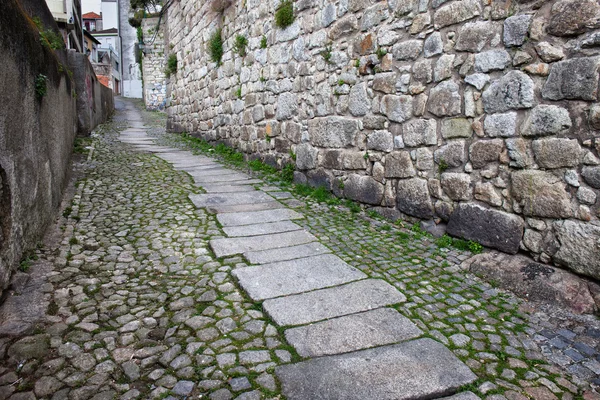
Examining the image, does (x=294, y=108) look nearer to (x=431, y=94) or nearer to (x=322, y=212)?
(x=322, y=212)

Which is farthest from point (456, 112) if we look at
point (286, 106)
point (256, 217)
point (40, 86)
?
point (40, 86)

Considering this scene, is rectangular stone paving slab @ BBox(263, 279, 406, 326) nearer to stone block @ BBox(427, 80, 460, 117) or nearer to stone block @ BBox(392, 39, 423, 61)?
stone block @ BBox(427, 80, 460, 117)

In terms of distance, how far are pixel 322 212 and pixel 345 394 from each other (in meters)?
2.69

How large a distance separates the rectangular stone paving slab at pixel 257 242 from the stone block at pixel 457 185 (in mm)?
1121

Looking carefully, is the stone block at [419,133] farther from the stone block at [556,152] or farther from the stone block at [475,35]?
the stone block at [556,152]

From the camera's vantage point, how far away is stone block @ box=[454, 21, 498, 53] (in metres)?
3.02

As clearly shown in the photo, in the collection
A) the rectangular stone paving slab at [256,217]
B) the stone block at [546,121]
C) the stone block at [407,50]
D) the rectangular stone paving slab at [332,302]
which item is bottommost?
the rectangular stone paving slab at [332,302]

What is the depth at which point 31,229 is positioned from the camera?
9.78ft

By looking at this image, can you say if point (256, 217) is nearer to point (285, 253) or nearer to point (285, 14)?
point (285, 253)

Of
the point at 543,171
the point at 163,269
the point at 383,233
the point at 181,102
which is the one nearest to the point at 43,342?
the point at 163,269

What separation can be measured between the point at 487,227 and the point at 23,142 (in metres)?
3.11

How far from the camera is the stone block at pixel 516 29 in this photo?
110 inches

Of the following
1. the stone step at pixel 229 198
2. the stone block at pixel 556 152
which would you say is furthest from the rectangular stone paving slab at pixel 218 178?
the stone block at pixel 556 152

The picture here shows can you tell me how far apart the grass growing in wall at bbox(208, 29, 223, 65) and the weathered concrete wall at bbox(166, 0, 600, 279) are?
186 centimetres
